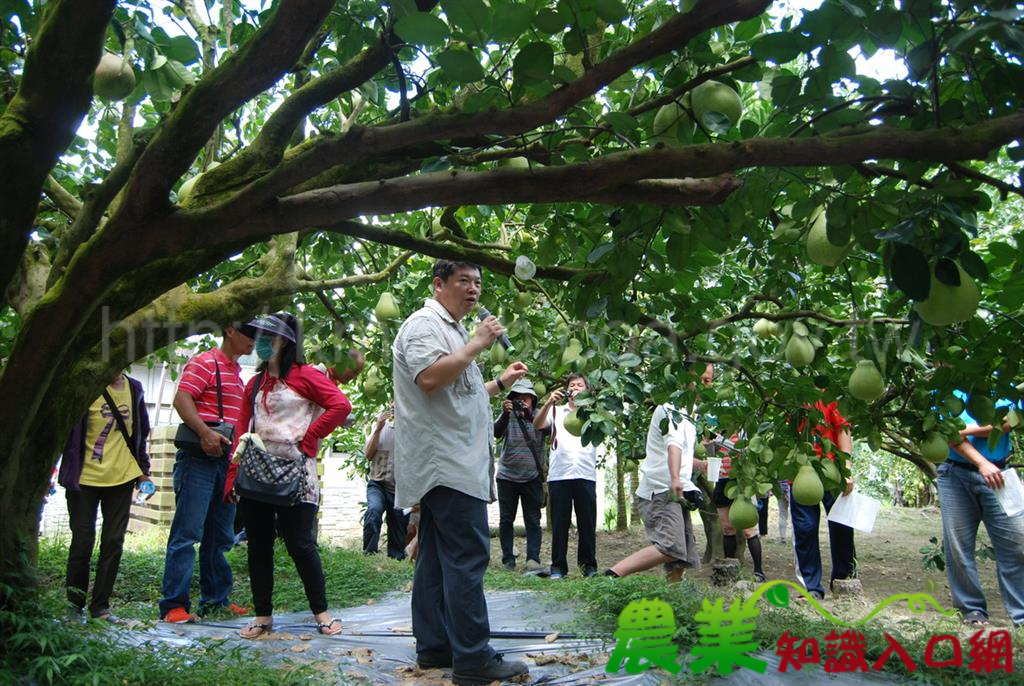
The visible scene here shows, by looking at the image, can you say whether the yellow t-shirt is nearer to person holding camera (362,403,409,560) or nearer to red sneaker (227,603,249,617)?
red sneaker (227,603,249,617)

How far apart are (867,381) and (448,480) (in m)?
1.50

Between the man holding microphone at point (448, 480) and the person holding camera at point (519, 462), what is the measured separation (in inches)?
141

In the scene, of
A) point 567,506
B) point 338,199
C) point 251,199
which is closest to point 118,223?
point 251,199

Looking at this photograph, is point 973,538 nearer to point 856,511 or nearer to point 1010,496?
point 1010,496

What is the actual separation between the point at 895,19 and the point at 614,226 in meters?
0.97

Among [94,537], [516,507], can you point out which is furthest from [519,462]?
[94,537]

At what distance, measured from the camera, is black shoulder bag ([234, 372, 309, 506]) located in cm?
357

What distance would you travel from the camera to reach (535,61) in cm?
162

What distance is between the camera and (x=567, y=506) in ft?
21.4

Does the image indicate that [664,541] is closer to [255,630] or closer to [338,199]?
[255,630]

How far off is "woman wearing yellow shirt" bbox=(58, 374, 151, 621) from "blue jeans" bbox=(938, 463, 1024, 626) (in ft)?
14.1

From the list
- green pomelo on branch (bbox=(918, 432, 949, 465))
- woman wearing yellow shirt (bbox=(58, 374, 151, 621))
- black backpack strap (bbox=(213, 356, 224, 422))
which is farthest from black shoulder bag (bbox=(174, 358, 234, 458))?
green pomelo on branch (bbox=(918, 432, 949, 465))

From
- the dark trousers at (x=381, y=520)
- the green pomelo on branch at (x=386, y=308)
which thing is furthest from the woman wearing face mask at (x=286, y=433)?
the dark trousers at (x=381, y=520)

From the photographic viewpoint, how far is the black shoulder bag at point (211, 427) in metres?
4.10
